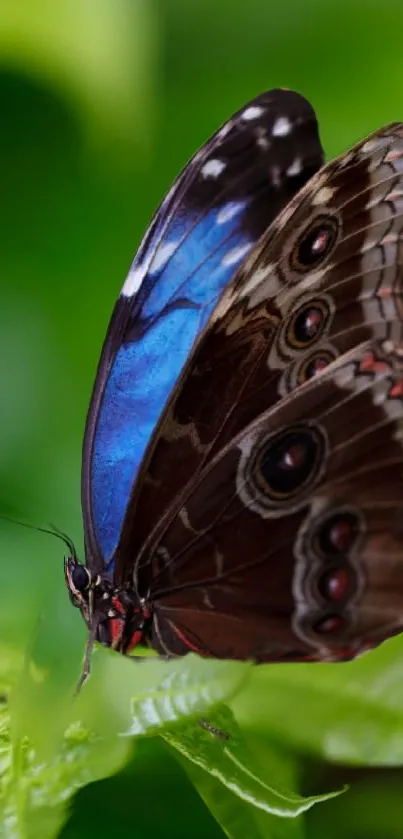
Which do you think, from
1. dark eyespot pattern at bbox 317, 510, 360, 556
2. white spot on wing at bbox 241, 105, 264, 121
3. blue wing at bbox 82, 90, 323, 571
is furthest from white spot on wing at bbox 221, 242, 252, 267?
dark eyespot pattern at bbox 317, 510, 360, 556

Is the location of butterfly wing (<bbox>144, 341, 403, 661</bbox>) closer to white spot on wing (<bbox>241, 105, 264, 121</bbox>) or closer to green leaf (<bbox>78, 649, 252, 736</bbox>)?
green leaf (<bbox>78, 649, 252, 736</bbox>)

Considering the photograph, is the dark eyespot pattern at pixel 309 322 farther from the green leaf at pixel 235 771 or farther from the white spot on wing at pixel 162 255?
the green leaf at pixel 235 771

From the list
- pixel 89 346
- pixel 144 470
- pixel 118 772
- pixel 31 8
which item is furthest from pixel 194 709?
pixel 31 8

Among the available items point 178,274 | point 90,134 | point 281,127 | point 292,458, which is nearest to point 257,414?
point 292,458

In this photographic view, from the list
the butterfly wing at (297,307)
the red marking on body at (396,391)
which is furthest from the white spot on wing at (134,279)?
the red marking on body at (396,391)

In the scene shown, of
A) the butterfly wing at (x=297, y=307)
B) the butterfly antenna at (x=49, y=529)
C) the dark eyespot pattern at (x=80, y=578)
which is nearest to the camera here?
the butterfly wing at (x=297, y=307)

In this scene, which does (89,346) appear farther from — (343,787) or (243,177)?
(343,787)

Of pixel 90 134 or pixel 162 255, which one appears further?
pixel 90 134

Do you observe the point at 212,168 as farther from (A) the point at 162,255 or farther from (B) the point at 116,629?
(B) the point at 116,629
